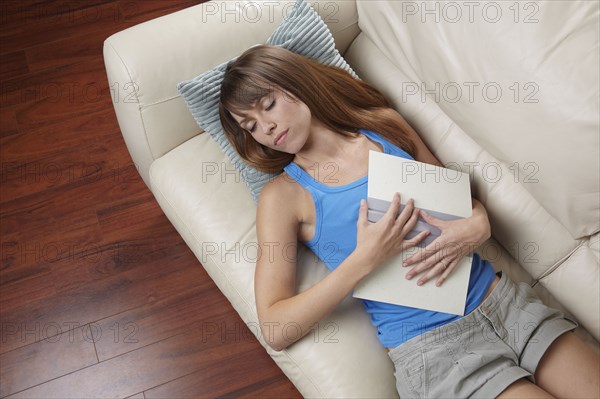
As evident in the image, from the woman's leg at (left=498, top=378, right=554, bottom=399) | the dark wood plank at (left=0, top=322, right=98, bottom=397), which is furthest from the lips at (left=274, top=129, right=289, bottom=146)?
the dark wood plank at (left=0, top=322, right=98, bottom=397)

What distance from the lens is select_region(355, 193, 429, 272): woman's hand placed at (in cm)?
118

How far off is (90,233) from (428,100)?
1.05 meters

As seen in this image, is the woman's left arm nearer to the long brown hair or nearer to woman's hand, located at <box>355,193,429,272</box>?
woman's hand, located at <box>355,193,429,272</box>

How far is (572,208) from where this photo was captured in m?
1.18

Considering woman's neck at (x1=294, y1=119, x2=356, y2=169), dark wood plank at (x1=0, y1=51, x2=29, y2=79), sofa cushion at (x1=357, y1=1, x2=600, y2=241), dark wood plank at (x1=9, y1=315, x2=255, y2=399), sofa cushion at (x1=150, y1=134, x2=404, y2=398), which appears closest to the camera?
sofa cushion at (x1=357, y1=1, x2=600, y2=241)

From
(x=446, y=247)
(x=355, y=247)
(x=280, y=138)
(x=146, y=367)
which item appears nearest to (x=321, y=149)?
(x=280, y=138)

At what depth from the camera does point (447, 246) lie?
4.03 feet

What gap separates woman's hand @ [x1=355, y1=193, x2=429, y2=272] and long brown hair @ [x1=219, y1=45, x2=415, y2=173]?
19cm

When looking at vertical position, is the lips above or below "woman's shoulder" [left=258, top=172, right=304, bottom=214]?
above

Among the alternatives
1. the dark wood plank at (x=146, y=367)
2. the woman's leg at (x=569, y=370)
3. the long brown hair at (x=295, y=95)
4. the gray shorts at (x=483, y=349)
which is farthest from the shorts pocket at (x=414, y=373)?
the dark wood plank at (x=146, y=367)

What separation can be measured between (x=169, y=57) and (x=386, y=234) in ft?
2.07

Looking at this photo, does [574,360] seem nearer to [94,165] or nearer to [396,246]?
[396,246]

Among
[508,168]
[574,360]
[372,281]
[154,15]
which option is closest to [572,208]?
[508,168]

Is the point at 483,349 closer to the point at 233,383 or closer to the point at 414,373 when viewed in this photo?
the point at 414,373
